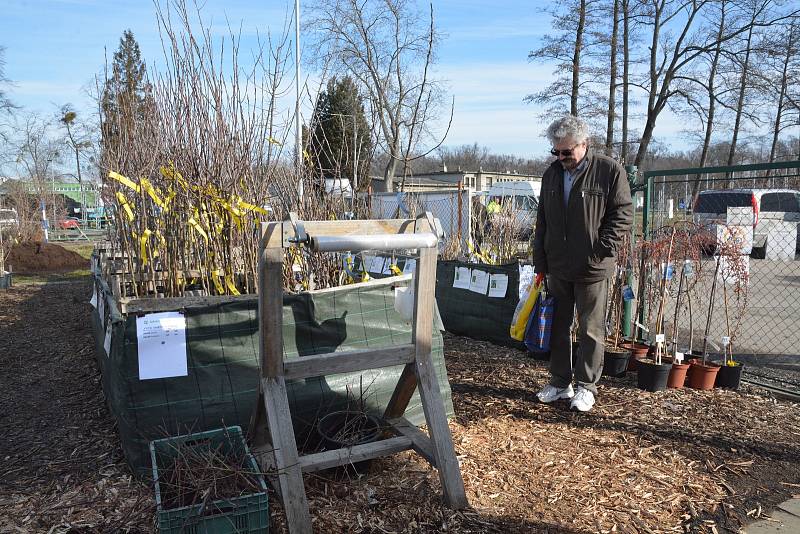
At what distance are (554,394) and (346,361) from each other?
6.51 ft

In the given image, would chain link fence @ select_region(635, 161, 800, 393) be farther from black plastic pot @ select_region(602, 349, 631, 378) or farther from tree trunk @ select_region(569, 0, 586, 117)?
tree trunk @ select_region(569, 0, 586, 117)

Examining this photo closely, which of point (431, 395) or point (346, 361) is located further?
point (431, 395)

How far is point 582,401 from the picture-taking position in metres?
3.94

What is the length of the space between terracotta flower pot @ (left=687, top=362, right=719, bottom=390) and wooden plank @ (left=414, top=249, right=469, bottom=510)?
8.28 feet

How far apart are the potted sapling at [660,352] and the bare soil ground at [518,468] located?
0.14 m

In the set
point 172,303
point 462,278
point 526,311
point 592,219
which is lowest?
point 462,278

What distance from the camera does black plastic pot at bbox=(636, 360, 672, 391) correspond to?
4.33 meters

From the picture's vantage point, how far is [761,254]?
13961mm

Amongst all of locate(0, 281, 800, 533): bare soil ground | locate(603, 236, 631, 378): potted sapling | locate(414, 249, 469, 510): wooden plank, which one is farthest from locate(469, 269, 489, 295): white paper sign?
locate(414, 249, 469, 510): wooden plank

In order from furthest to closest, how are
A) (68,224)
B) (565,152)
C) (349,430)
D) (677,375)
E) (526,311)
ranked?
(68,224)
(677,375)
(526,311)
(565,152)
(349,430)

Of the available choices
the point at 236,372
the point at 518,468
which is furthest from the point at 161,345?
the point at 518,468

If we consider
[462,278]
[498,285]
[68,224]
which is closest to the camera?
[498,285]

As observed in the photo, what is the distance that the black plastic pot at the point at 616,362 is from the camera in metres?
4.64

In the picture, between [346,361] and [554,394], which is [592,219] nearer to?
[554,394]
